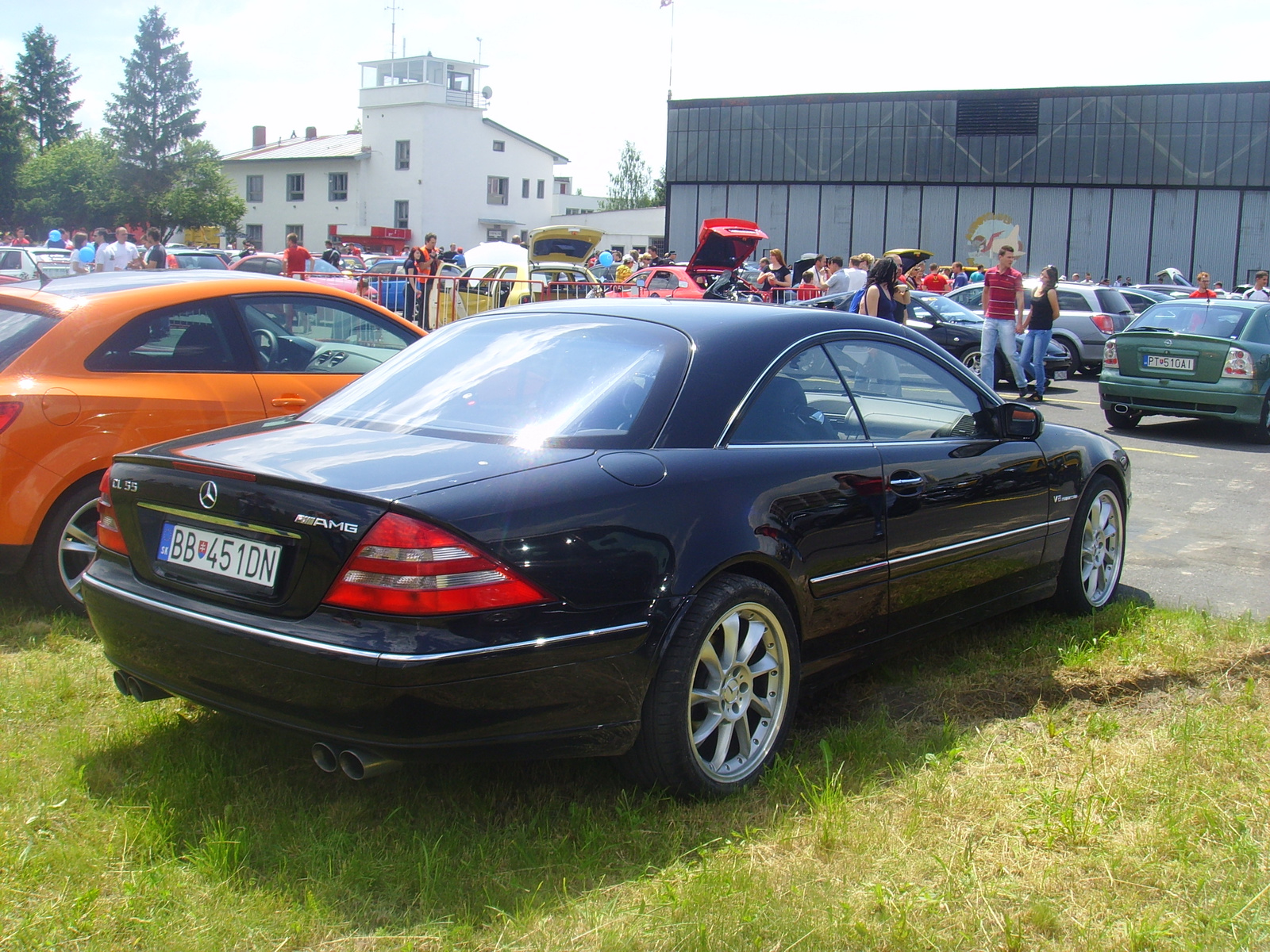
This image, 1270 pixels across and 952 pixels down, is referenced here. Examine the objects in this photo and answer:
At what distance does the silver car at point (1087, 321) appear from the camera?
1950cm

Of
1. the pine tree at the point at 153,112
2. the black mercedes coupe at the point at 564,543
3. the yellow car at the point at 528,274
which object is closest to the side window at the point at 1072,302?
the yellow car at the point at 528,274

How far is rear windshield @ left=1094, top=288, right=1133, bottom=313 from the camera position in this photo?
19.8m

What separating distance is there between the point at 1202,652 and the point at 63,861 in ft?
13.7

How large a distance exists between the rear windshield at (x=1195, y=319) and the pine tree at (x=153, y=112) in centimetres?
6671

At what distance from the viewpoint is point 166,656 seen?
3.12 meters

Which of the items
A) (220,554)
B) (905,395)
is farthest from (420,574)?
(905,395)

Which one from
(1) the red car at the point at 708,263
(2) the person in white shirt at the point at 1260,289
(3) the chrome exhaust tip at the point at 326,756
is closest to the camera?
(3) the chrome exhaust tip at the point at 326,756

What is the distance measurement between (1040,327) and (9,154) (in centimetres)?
6568

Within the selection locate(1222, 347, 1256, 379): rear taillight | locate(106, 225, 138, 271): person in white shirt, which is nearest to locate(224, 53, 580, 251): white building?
locate(106, 225, 138, 271): person in white shirt

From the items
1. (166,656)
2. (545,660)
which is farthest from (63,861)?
(545,660)

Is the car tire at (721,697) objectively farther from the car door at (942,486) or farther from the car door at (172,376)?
the car door at (172,376)

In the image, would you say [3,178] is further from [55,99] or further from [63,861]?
[63,861]

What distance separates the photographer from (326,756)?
2844 mm

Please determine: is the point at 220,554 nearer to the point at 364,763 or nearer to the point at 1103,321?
the point at 364,763
